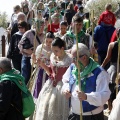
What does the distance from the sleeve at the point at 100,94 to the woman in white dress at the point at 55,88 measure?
1603 millimetres

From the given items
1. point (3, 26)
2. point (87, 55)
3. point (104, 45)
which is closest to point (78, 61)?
point (87, 55)

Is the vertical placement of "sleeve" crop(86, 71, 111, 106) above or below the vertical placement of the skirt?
above

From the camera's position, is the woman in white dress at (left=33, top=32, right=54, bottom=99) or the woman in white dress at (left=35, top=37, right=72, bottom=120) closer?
the woman in white dress at (left=35, top=37, right=72, bottom=120)

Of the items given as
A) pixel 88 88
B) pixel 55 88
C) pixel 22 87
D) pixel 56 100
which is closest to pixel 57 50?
pixel 55 88

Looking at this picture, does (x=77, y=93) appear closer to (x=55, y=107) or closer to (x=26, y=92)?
(x=26, y=92)

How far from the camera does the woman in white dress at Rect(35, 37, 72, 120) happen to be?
21.1 ft

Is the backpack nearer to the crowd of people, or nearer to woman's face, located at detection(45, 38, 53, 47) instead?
the crowd of people

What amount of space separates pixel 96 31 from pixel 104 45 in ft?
1.17

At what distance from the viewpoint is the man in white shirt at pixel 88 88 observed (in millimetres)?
4812

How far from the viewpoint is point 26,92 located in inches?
193

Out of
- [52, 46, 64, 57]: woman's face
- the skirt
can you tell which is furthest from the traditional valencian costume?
[52, 46, 64, 57]: woman's face

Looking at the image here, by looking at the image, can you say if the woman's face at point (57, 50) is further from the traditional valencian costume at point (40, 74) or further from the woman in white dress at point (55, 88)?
the traditional valencian costume at point (40, 74)

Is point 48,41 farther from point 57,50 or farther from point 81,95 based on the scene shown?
point 81,95

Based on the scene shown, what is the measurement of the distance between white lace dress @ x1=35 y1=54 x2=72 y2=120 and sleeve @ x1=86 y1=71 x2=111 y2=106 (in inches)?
63.1
